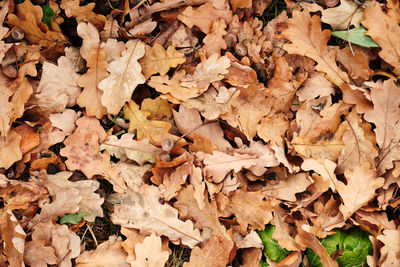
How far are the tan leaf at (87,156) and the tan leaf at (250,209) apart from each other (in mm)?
598

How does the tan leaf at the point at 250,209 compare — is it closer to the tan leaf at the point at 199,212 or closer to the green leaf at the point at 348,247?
the tan leaf at the point at 199,212

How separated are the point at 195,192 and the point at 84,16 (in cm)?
115

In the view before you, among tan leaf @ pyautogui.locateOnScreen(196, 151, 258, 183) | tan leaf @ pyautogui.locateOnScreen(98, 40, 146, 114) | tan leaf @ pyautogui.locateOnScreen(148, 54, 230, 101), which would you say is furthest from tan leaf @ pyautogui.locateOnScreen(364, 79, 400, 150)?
tan leaf @ pyautogui.locateOnScreen(98, 40, 146, 114)

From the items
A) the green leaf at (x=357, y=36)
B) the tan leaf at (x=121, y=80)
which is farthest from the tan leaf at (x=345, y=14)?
the tan leaf at (x=121, y=80)

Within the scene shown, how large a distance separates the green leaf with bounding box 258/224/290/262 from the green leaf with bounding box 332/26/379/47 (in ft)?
3.80

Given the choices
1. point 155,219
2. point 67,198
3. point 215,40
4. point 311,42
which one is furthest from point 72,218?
point 311,42

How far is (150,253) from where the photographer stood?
6.59 feet

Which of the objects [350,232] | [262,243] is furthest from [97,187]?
[350,232]

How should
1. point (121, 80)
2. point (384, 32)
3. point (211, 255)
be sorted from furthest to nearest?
point (384, 32)
point (121, 80)
point (211, 255)

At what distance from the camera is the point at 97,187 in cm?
212

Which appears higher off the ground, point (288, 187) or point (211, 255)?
point (288, 187)

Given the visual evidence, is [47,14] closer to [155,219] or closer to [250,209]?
[155,219]

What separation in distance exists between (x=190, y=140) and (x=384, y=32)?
4.10 feet

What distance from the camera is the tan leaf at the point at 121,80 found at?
212cm
